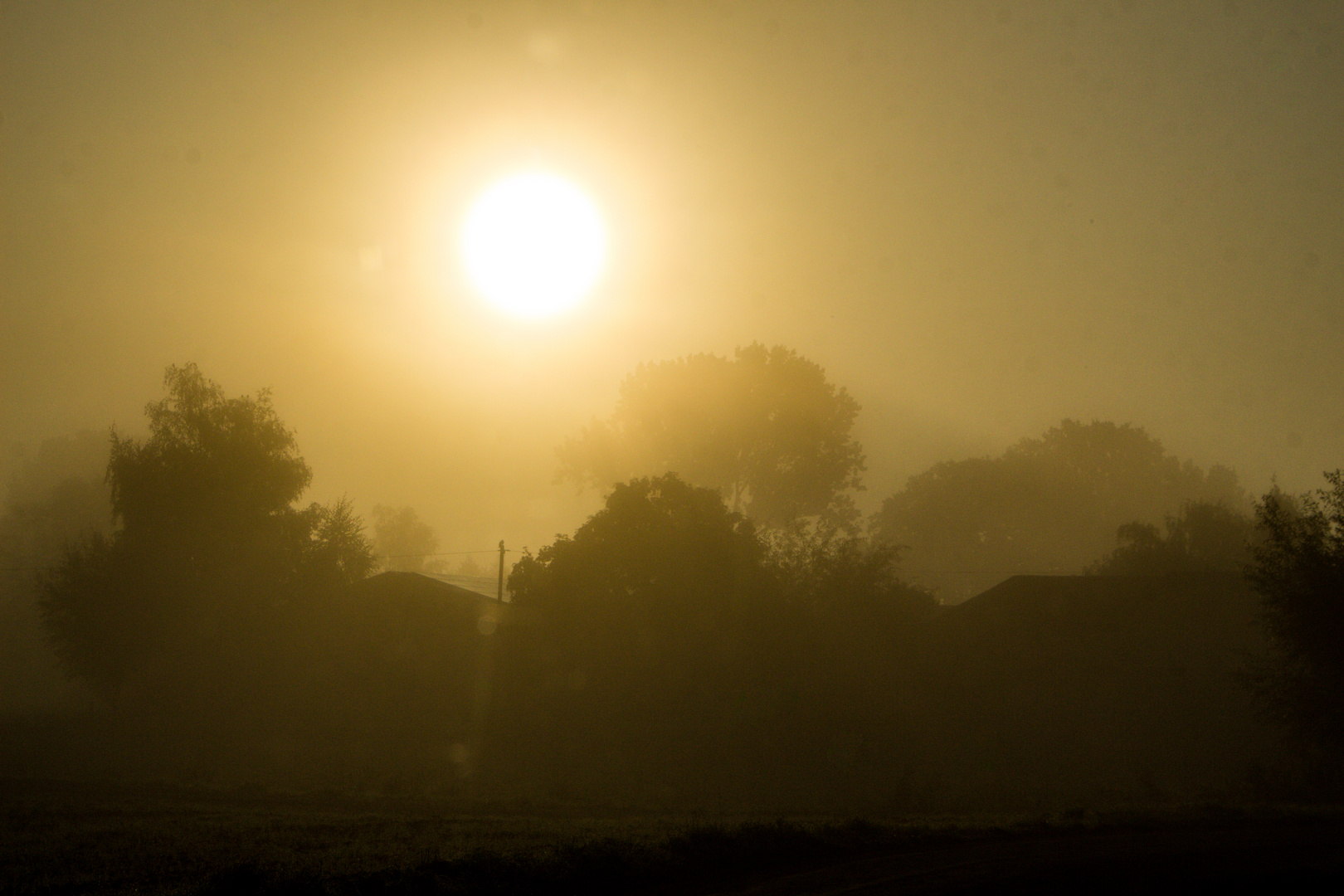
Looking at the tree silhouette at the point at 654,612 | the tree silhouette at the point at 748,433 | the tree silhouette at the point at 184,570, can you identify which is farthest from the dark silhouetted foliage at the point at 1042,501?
the tree silhouette at the point at 184,570

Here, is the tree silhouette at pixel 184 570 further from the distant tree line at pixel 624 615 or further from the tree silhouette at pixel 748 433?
the tree silhouette at pixel 748 433

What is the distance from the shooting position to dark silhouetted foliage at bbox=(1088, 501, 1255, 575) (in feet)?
163

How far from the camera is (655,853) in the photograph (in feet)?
39.8

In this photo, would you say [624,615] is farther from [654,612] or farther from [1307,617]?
[1307,617]

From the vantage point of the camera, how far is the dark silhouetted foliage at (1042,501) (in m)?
87.5

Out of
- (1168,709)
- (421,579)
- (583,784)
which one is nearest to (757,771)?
(583,784)

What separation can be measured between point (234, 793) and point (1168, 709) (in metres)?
33.1

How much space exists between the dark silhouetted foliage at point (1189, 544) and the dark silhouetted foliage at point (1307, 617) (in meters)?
22.6

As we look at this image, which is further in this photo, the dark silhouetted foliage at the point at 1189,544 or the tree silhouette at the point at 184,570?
the dark silhouetted foliage at the point at 1189,544

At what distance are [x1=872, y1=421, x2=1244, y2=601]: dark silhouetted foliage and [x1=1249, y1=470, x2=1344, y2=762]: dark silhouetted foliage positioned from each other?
57.7m

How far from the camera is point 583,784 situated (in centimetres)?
2978

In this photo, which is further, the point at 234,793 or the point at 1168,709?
the point at 1168,709

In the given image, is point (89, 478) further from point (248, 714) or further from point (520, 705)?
point (520, 705)

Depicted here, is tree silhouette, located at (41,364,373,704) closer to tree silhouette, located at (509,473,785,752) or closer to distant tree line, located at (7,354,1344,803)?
distant tree line, located at (7,354,1344,803)
